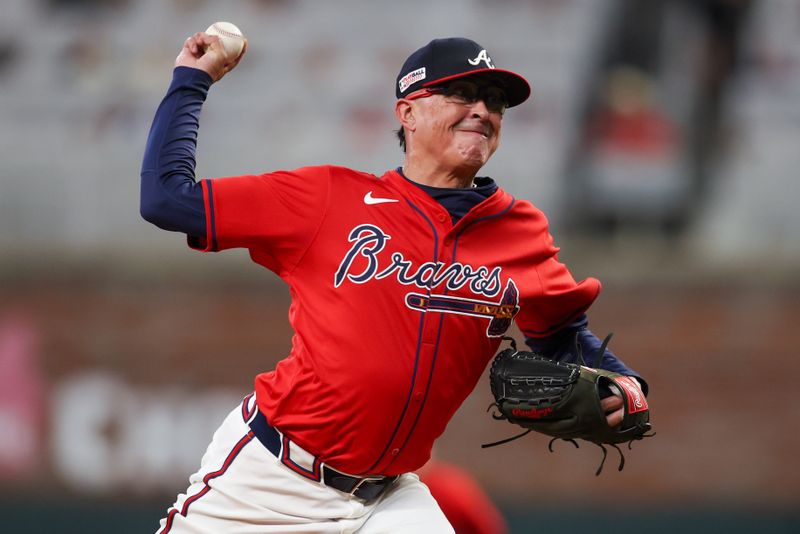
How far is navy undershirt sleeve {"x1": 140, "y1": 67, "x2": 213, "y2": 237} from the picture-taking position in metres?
2.74

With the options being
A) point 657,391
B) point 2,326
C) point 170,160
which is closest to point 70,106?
point 2,326

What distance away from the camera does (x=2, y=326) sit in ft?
24.7

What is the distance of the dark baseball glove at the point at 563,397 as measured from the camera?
2.86 m

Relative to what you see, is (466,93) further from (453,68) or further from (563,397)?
(563,397)

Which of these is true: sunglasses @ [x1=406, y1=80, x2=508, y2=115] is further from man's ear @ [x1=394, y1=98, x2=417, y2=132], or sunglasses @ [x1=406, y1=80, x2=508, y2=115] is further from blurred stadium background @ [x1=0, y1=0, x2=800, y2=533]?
blurred stadium background @ [x1=0, y1=0, x2=800, y2=533]

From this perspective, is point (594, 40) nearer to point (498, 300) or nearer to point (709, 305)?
point (709, 305)

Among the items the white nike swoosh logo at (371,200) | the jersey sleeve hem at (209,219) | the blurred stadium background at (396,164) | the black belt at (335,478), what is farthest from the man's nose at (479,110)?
the blurred stadium background at (396,164)

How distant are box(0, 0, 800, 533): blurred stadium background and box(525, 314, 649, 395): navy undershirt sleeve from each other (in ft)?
13.7

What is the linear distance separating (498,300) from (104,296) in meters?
5.19

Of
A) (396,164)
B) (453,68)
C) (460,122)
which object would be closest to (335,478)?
(460,122)

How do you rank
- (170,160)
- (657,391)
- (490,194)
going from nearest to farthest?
(170,160) < (490,194) < (657,391)

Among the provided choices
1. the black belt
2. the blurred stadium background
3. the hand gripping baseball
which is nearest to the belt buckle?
the black belt

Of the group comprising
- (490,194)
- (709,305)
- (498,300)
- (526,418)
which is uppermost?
(490,194)

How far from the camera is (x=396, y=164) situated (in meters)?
7.67
